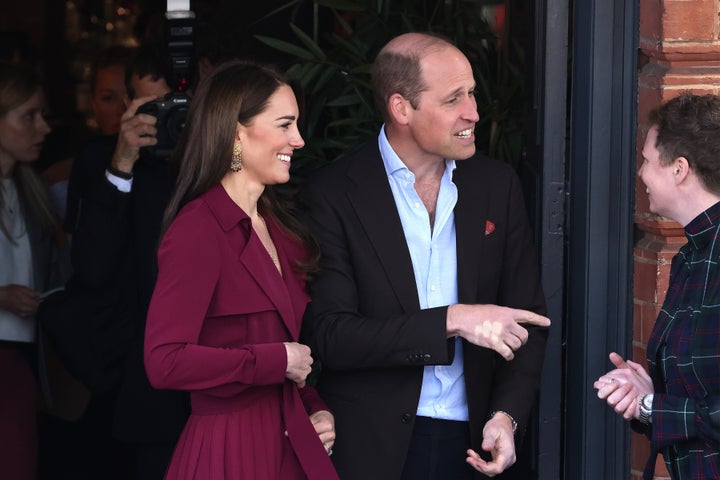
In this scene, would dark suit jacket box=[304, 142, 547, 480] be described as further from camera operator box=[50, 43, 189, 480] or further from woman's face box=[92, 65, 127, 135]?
woman's face box=[92, 65, 127, 135]

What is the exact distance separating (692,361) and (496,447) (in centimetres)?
66

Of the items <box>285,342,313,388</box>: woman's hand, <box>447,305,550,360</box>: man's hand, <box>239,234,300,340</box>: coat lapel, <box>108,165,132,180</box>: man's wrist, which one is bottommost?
<box>285,342,313,388</box>: woman's hand

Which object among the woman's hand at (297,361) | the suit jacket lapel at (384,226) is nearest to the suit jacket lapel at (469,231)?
the suit jacket lapel at (384,226)

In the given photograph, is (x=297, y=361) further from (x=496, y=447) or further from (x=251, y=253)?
(x=496, y=447)

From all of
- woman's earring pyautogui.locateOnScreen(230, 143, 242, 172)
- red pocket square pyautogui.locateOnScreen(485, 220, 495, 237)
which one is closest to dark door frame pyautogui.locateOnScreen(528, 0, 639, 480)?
red pocket square pyautogui.locateOnScreen(485, 220, 495, 237)

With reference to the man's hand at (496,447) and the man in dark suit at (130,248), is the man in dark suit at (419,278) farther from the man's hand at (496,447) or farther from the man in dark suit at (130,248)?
the man in dark suit at (130,248)

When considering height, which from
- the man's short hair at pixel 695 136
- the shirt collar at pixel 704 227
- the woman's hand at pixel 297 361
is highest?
the man's short hair at pixel 695 136

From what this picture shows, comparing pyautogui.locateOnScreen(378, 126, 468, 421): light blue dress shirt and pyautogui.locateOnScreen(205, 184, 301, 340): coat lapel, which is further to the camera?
pyautogui.locateOnScreen(378, 126, 468, 421): light blue dress shirt

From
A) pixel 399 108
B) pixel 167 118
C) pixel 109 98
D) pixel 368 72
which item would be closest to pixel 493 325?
pixel 399 108

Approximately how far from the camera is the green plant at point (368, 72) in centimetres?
388

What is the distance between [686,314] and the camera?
2.40 meters

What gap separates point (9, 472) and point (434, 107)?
1.92m

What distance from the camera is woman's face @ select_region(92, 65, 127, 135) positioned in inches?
192

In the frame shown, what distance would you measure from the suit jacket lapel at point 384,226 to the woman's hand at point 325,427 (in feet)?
1.12
